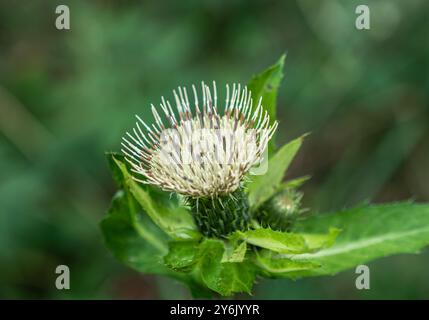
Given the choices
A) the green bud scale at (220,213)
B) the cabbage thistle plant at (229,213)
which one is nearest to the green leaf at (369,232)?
the cabbage thistle plant at (229,213)

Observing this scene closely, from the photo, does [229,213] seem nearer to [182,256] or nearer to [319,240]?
[182,256]

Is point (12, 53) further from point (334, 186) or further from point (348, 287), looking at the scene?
A: point (348, 287)

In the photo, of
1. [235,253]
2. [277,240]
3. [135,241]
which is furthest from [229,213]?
[135,241]

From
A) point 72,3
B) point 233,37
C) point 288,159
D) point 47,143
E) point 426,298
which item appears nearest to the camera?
point 288,159

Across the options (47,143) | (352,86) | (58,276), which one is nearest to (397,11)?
(352,86)

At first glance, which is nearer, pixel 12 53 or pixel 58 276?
pixel 58 276

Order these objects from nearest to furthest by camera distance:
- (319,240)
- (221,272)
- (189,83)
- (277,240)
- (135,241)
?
(277,240), (221,272), (319,240), (135,241), (189,83)

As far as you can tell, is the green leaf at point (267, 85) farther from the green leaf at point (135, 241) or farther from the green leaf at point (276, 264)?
the green leaf at point (135, 241)
